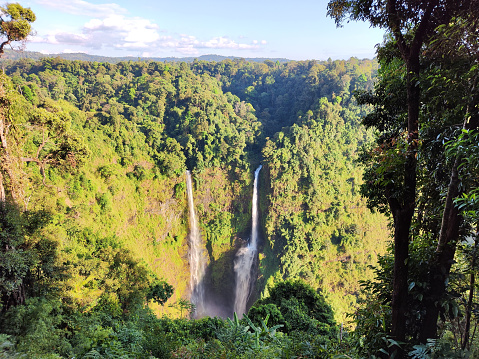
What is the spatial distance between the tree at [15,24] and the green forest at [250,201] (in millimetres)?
50

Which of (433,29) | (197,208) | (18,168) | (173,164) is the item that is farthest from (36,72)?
(433,29)

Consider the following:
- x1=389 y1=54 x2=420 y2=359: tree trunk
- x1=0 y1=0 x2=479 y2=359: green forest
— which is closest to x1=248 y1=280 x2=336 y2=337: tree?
x1=0 y1=0 x2=479 y2=359: green forest

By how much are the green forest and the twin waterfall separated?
1.91 ft

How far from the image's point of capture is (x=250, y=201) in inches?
1025

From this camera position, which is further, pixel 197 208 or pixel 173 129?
pixel 173 129

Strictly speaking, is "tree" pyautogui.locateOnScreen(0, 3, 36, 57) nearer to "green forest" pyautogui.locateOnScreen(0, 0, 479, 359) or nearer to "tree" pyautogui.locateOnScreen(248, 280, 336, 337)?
"green forest" pyautogui.locateOnScreen(0, 0, 479, 359)

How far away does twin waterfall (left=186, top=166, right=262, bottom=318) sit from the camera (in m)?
23.7

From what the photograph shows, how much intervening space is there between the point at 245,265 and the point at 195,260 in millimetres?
4561

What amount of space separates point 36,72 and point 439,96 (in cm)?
3308

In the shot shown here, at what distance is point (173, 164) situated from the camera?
928 inches

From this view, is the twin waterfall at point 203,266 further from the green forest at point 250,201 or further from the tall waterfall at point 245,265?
the green forest at point 250,201

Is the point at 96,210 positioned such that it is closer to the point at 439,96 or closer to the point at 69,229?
the point at 69,229

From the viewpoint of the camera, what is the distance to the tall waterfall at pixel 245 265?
23750 mm

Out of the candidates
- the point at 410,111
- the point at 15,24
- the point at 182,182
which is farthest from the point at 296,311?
the point at 182,182
